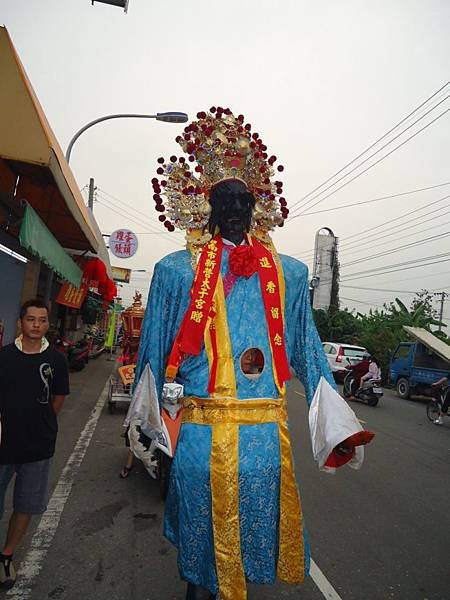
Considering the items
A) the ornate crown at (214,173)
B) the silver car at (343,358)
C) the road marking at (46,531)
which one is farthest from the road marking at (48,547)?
the silver car at (343,358)

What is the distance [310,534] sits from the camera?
11.7ft

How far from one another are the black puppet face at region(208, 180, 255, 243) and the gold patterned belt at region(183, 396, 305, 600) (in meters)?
0.87

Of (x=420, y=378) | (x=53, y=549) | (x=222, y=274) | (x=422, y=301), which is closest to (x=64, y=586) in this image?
(x=53, y=549)

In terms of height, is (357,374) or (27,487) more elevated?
(357,374)

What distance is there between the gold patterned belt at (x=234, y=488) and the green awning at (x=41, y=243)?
355 cm

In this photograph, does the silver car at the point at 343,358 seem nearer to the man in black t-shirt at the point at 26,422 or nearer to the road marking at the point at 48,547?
the road marking at the point at 48,547

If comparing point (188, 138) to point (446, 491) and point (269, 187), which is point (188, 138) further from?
point (446, 491)

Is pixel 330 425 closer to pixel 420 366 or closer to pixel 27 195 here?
pixel 27 195

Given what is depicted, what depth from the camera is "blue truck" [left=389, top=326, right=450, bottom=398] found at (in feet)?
43.6

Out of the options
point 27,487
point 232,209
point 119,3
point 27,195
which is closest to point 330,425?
point 232,209

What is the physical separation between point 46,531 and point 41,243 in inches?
130

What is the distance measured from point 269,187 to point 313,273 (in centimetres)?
2816

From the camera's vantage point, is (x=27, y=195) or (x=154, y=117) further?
(x=154, y=117)

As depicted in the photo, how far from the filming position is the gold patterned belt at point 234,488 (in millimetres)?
1821
